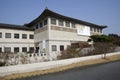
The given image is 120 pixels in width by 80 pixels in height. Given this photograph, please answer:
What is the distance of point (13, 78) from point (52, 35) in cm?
1407

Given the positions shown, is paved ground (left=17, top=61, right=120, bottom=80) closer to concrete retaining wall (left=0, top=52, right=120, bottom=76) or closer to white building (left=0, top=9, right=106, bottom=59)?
concrete retaining wall (left=0, top=52, right=120, bottom=76)

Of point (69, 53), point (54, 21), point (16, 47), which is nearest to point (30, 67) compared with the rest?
point (69, 53)

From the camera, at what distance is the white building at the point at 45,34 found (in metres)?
24.1

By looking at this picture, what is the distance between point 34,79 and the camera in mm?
10172

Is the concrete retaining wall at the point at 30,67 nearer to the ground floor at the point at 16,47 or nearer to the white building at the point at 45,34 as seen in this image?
the white building at the point at 45,34

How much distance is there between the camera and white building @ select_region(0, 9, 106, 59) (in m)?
24.1

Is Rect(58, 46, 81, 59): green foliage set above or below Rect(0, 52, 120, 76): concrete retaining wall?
above

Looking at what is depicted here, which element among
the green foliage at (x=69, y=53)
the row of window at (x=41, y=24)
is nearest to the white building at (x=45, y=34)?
the row of window at (x=41, y=24)

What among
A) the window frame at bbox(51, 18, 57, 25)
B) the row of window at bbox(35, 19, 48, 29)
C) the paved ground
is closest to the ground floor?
the row of window at bbox(35, 19, 48, 29)

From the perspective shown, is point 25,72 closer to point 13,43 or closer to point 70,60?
point 70,60

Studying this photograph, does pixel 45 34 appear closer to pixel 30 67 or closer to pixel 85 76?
pixel 30 67

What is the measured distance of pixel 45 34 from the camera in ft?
81.1

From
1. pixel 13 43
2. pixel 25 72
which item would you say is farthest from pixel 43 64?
pixel 13 43

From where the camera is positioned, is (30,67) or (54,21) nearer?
(30,67)
